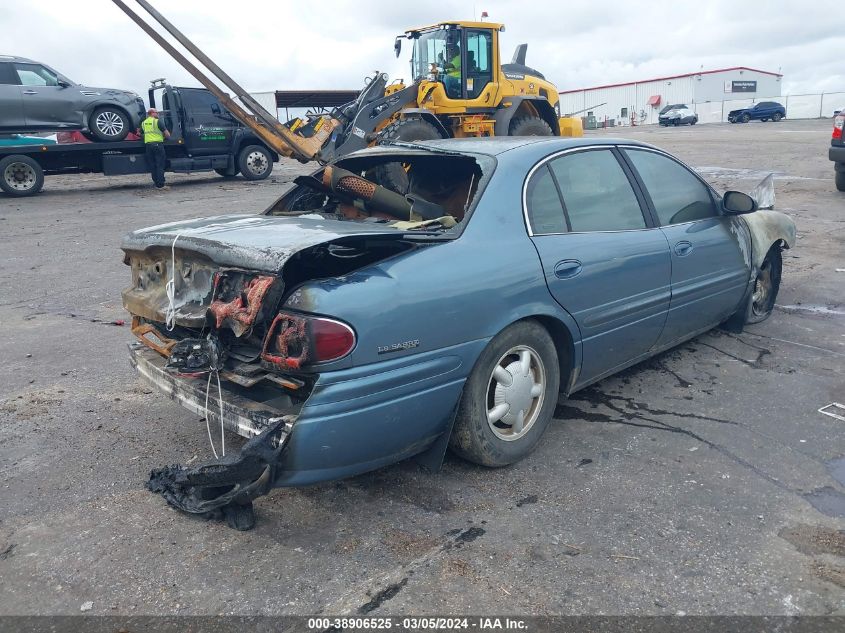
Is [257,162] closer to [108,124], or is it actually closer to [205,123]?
[205,123]

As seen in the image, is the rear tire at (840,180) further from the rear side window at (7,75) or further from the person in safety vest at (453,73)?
the rear side window at (7,75)

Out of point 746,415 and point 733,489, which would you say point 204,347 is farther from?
point 746,415

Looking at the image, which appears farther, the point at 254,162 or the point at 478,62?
the point at 254,162

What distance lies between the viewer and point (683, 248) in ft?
14.5

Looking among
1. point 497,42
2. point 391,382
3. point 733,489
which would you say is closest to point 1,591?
point 391,382

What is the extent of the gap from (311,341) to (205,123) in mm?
16220

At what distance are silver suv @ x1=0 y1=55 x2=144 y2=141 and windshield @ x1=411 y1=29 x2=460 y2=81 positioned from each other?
6687 millimetres

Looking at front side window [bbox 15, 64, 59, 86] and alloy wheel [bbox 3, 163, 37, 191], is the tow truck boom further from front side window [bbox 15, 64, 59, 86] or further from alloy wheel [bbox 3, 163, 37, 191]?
alloy wheel [bbox 3, 163, 37, 191]

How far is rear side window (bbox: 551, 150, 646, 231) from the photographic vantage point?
3883 mm

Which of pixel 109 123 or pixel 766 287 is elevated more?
pixel 109 123

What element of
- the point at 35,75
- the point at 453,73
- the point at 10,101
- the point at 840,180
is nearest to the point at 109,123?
the point at 35,75

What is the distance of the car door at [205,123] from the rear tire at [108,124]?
1.54 meters

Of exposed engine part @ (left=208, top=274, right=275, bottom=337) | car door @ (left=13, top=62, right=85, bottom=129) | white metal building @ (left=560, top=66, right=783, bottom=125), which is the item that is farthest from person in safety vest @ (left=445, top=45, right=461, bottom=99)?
white metal building @ (left=560, top=66, right=783, bottom=125)

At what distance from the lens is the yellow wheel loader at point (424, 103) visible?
1422cm
